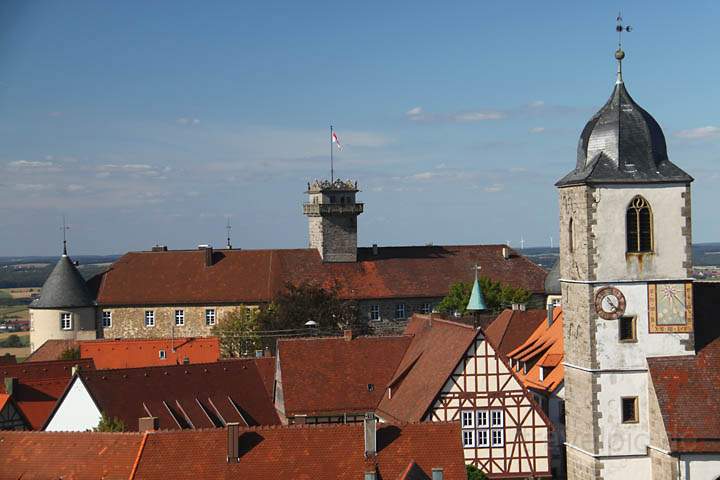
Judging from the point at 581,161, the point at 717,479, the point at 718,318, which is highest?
the point at 581,161

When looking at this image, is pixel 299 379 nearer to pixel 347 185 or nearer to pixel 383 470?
pixel 383 470

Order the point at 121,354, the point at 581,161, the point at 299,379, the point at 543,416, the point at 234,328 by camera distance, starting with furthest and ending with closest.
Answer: the point at 234,328 < the point at 121,354 < the point at 299,379 < the point at 543,416 < the point at 581,161

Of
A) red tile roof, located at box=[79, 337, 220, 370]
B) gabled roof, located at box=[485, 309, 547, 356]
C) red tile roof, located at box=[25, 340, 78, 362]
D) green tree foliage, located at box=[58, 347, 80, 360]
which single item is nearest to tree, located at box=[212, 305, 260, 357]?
red tile roof, located at box=[79, 337, 220, 370]

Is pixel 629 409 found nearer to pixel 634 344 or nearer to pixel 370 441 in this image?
pixel 634 344

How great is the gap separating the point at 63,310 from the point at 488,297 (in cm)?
2725

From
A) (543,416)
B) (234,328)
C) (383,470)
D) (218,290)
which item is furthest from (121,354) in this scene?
(383,470)

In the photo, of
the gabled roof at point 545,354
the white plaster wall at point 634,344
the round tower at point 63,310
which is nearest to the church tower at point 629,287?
the white plaster wall at point 634,344

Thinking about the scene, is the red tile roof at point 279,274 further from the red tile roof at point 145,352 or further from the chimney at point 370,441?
the chimney at point 370,441

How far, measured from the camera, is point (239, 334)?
256 feet

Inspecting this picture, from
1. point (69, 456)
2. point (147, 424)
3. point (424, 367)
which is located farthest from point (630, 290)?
point (69, 456)

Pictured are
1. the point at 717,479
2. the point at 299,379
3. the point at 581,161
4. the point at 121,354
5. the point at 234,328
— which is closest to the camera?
the point at 717,479

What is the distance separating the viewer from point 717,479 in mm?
34844

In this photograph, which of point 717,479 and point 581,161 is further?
point 581,161

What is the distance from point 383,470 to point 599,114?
11123mm
